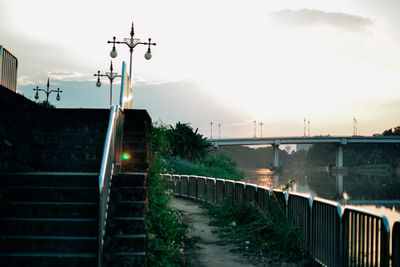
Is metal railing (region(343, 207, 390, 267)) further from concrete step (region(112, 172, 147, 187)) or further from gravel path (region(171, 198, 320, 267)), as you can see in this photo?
concrete step (region(112, 172, 147, 187))

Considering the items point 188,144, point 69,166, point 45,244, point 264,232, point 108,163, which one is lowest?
point 264,232

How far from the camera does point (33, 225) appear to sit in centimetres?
742

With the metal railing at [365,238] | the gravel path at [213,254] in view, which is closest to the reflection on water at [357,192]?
the metal railing at [365,238]

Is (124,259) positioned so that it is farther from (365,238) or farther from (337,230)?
(365,238)

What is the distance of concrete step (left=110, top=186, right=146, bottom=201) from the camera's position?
26.6ft

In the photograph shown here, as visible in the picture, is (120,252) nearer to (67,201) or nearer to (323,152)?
(67,201)

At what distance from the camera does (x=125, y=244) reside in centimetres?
725

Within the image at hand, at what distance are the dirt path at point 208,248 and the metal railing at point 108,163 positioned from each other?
7.11ft

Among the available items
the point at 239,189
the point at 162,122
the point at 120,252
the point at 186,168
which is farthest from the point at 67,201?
the point at 186,168

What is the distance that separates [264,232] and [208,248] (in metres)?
1.72

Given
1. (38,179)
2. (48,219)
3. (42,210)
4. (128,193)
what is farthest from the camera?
(38,179)

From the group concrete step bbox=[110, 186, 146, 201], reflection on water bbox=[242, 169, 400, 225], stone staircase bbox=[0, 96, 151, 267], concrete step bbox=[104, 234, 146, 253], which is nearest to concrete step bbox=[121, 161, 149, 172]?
stone staircase bbox=[0, 96, 151, 267]

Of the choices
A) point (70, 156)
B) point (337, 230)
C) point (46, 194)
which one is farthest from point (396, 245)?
point (70, 156)

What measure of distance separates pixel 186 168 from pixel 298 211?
28.1m
